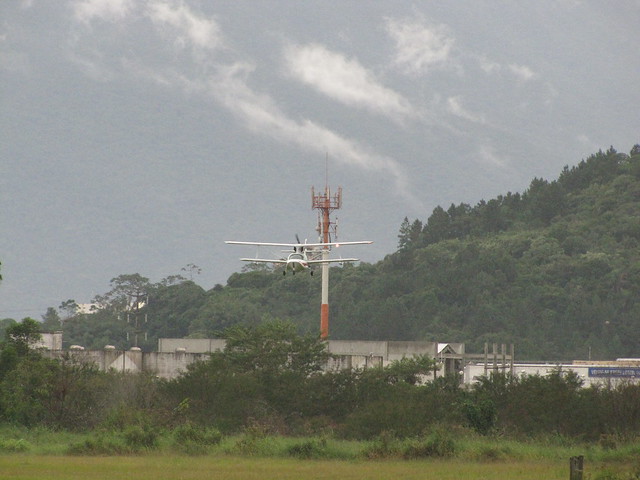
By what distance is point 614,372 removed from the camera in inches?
3964

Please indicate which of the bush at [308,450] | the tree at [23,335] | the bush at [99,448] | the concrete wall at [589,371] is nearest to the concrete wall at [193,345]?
the concrete wall at [589,371]

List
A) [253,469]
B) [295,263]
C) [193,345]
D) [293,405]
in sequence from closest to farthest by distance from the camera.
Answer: [253,469] < [293,405] < [295,263] < [193,345]

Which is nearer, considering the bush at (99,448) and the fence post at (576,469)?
the fence post at (576,469)

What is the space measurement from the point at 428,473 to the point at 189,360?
47.3 meters

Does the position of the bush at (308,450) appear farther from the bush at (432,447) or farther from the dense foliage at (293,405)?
the bush at (432,447)

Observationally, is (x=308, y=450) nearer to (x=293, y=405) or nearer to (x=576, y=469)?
(x=293, y=405)

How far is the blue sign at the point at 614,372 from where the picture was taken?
99.0 m

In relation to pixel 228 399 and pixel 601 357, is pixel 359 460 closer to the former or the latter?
pixel 228 399

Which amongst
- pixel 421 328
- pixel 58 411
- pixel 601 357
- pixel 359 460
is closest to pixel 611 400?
pixel 359 460

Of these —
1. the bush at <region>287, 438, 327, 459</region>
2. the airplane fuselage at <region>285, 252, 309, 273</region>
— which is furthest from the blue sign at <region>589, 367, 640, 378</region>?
the bush at <region>287, 438, 327, 459</region>

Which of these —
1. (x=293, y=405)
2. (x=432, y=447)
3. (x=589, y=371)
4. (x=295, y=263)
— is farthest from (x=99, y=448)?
(x=589, y=371)

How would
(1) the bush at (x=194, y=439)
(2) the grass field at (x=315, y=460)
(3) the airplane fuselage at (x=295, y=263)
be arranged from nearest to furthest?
(2) the grass field at (x=315, y=460), (1) the bush at (x=194, y=439), (3) the airplane fuselage at (x=295, y=263)

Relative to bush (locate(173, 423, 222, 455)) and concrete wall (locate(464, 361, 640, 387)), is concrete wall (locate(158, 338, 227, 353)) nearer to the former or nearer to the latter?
concrete wall (locate(464, 361, 640, 387))

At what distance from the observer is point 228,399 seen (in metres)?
61.9
